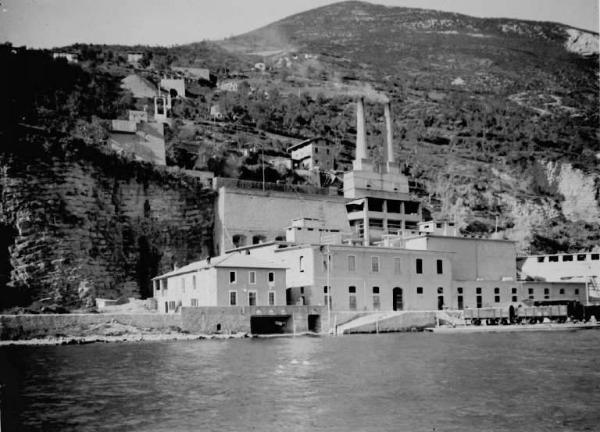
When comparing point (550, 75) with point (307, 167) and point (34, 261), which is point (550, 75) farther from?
point (34, 261)

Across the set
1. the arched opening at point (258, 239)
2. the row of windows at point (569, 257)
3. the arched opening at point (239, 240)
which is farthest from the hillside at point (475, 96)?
the arched opening at point (239, 240)

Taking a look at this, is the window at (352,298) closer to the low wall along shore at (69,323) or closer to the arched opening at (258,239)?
the low wall along shore at (69,323)

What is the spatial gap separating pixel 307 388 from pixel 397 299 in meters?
34.4

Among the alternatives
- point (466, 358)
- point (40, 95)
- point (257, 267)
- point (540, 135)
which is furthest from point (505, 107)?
point (466, 358)

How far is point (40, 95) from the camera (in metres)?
85.4

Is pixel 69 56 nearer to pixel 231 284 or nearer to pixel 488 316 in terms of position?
pixel 231 284

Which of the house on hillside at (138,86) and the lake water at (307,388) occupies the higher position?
the house on hillside at (138,86)

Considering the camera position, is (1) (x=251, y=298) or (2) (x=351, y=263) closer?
(1) (x=251, y=298)

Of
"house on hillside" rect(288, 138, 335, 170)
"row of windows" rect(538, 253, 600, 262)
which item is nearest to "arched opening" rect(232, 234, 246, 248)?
"house on hillside" rect(288, 138, 335, 170)

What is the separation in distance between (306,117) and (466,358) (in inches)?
3544

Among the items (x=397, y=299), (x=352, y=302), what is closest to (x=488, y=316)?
(x=397, y=299)

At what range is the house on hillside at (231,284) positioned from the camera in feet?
157

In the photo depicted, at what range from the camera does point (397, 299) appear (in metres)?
56.7

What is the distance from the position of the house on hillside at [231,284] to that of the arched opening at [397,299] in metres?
9.77
